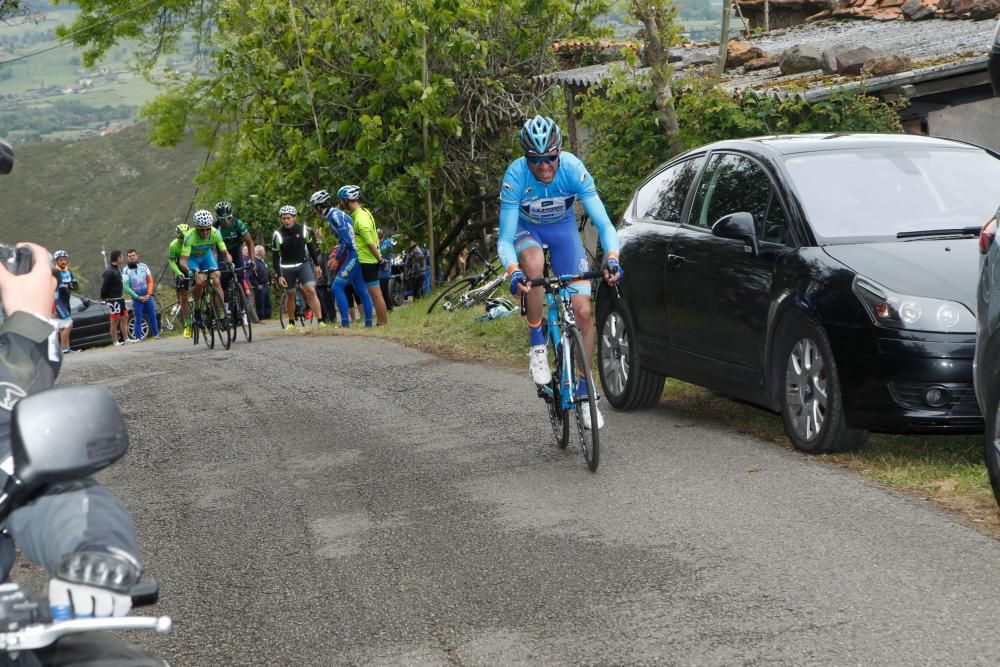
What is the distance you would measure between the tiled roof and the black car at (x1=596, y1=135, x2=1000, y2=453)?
7200 millimetres

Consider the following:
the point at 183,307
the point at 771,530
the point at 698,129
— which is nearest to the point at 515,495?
the point at 771,530

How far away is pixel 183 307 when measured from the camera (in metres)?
21.3

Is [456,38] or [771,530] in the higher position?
[456,38]

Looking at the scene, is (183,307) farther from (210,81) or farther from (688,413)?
(210,81)

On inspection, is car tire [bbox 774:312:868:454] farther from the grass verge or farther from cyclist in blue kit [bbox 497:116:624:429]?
cyclist in blue kit [bbox 497:116:624:429]

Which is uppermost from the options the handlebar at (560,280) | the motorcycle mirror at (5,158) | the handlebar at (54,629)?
the motorcycle mirror at (5,158)

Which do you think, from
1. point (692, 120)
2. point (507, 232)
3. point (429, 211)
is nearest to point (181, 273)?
point (429, 211)

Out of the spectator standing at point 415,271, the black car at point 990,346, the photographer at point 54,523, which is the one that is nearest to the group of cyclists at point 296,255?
the spectator standing at point 415,271

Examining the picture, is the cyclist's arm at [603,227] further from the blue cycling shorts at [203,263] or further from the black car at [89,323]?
the black car at [89,323]

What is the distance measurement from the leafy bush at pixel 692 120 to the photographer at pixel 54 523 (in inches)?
533

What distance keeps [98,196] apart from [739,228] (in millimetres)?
138047

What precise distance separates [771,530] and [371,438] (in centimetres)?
391

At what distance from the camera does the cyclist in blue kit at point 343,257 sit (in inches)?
769

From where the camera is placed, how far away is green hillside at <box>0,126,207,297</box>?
126m
